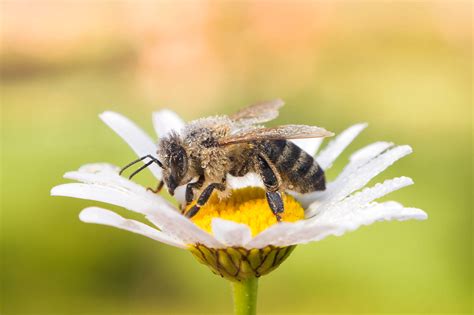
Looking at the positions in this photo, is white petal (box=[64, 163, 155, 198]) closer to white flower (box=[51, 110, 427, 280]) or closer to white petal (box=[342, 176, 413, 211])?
white flower (box=[51, 110, 427, 280])

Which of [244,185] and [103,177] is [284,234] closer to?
[244,185]

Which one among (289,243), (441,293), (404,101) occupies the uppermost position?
(404,101)

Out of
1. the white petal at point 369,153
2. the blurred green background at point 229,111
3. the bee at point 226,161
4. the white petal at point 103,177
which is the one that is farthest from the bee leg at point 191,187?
the blurred green background at point 229,111

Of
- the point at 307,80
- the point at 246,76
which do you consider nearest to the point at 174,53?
the point at 246,76

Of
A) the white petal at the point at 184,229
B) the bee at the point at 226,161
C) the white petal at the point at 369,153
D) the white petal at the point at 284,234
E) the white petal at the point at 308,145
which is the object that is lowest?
the white petal at the point at 284,234

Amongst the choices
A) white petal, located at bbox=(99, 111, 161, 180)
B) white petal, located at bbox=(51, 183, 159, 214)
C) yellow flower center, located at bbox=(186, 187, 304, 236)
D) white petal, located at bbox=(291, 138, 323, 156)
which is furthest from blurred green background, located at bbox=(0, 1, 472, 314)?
white petal, located at bbox=(51, 183, 159, 214)

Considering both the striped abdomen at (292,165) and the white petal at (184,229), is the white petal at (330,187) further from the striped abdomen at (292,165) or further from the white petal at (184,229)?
the white petal at (184,229)

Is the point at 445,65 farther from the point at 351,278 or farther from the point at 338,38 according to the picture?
the point at 351,278
